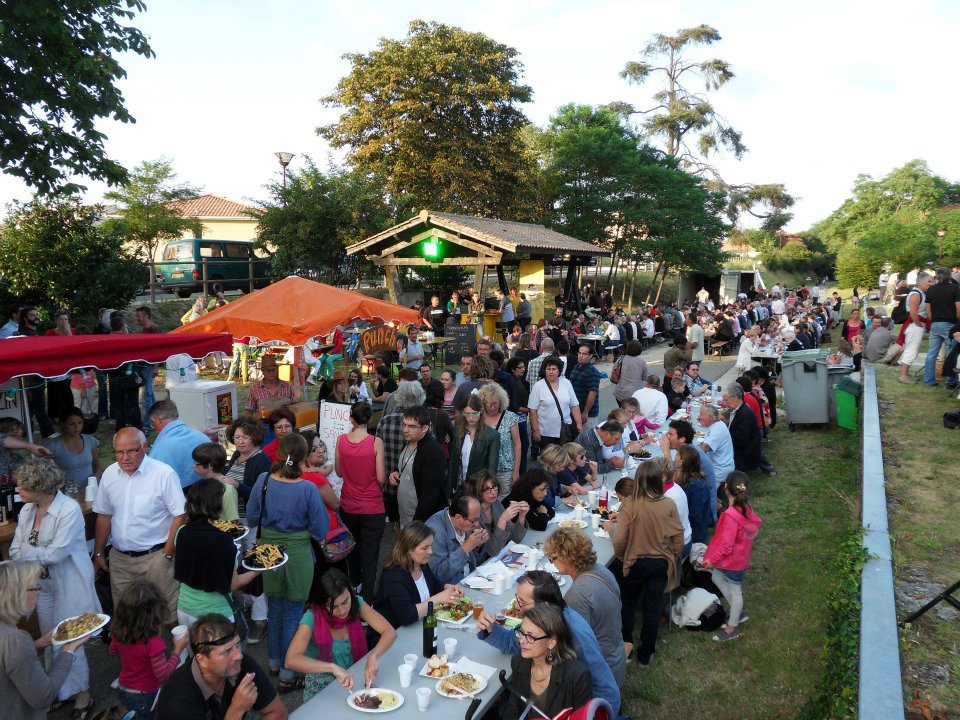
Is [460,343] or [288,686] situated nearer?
[288,686]

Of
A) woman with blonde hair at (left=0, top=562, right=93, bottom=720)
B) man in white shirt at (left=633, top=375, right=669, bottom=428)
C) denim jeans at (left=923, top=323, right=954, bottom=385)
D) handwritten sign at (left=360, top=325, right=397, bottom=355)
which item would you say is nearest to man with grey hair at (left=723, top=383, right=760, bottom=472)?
man in white shirt at (left=633, top=375, right=669, bottom=428)

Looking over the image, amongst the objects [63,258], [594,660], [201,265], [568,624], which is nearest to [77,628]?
[568,624]

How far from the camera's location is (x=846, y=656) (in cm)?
389

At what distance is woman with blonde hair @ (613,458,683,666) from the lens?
15.0 ft

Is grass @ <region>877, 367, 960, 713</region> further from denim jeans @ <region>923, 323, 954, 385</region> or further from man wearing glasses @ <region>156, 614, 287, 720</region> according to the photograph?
man wearing glasses @ <region>156, 614, 287, 720</region>

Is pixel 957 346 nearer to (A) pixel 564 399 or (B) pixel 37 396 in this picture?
(A) pixel 564 399

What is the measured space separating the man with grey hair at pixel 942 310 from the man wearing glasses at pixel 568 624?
8858mm

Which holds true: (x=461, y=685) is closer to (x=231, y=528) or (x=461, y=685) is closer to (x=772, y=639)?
(x=231, y=528)

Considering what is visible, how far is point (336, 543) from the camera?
478cm

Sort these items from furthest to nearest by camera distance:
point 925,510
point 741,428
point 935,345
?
point 935,345, point 741,428, point 925,510

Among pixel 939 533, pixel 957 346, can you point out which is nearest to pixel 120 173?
pixel 939 533

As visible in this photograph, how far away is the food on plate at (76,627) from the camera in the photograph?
3404 millimetres

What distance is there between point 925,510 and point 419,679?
5130 mm

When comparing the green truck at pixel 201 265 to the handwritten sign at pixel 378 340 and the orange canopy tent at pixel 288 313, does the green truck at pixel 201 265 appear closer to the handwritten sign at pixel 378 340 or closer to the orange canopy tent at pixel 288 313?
the handwritten sign at pixel 378 340
